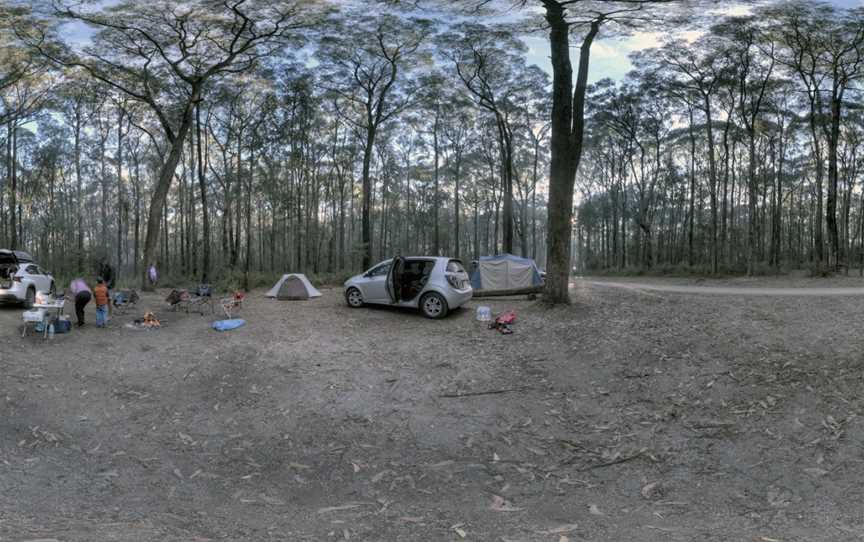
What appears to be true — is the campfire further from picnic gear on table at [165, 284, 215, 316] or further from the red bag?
the red bag

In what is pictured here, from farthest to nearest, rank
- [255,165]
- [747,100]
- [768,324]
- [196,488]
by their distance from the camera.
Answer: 1. [255,165]
2. [747,100]
3. [768,324]
4. [196,488]

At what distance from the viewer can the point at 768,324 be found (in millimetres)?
8852

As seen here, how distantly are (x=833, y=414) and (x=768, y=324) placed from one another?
3605 mm

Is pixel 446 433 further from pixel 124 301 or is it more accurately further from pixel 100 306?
pixel 124 301

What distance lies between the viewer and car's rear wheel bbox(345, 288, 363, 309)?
12867mm

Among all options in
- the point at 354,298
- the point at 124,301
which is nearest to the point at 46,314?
the point at 124,301

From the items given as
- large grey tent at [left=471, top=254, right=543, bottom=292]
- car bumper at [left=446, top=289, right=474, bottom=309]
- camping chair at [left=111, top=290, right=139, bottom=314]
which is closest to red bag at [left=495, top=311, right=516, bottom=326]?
car bumper at [left=446, top=289, right=474, bottom=309]

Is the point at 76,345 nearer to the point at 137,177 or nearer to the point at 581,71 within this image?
the point at 581,71

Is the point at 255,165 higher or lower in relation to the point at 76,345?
higher

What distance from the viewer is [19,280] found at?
1129cm

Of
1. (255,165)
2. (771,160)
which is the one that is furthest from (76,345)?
(771,160)

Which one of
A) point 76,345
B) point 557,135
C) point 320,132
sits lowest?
point 76,345

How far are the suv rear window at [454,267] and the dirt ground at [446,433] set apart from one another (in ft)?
7.72

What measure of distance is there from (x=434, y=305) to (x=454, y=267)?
1154mm
